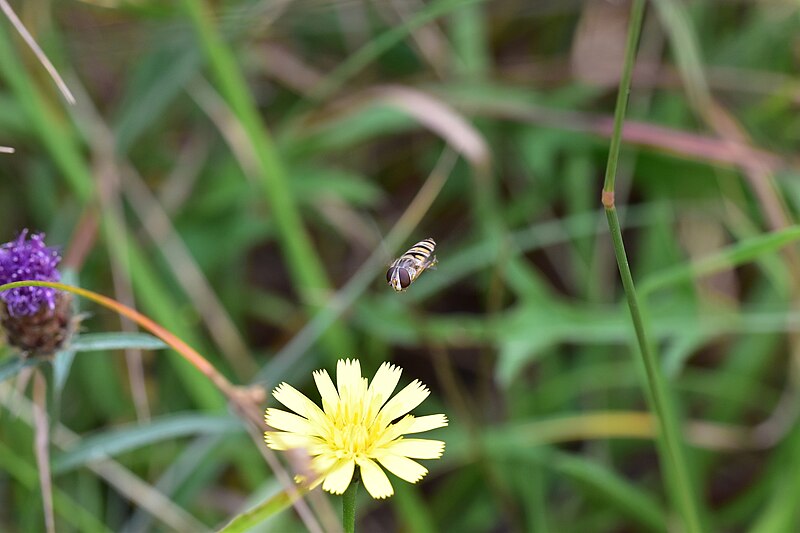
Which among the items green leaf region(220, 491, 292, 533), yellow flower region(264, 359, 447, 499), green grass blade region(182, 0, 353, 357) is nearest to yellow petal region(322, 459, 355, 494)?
yellow flower region(264, 359, 447, 499)

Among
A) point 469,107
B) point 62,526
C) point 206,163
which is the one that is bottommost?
point 62,526

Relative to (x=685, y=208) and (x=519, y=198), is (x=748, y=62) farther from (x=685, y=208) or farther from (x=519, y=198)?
(x=519, y=198)

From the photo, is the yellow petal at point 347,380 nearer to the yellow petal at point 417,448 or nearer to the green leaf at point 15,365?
the yellow petal at point 417,448

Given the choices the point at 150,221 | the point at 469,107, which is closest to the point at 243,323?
the point at 150,221

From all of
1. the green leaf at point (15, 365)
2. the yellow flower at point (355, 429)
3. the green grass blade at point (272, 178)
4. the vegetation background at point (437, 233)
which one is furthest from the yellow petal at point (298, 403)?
the green grass blade at point (272, 178)

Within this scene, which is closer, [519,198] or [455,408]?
[455,408]

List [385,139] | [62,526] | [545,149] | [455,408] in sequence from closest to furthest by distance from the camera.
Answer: [62,526] < [455,408] < [545,149] < [385,139]
